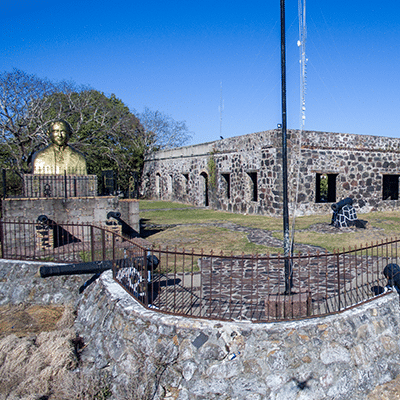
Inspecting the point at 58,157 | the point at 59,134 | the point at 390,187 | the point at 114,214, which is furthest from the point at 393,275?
the point at 390,187

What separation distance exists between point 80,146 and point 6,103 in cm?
482

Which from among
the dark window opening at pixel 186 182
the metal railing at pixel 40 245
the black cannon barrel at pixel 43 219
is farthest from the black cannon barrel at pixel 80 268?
the dark window opening at pixel 186 182

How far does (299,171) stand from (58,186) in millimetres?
8728

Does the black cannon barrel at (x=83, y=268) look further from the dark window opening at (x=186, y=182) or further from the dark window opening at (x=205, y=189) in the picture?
the dark window opening at (x=186, y=182)

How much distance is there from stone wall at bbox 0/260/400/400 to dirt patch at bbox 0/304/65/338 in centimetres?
143

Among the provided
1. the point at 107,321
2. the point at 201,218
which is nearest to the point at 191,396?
the point at 107,321

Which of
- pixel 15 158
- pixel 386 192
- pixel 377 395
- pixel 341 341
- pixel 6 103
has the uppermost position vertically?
pixel 6 103

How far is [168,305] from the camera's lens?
4820mm

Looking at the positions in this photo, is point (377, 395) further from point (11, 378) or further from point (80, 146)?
point (80, 146)

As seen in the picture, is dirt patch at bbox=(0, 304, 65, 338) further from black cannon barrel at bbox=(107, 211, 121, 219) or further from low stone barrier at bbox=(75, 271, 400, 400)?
black cannon barrel at bbox=(107, 211, 121, 219)

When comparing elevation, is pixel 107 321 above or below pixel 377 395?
above

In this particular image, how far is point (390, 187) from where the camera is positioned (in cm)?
1750

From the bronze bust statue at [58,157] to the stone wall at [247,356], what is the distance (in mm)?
6225

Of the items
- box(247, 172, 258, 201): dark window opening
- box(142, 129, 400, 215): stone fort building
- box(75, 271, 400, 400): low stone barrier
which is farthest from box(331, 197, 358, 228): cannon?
box(75, 271, 400, 400): low stone barrier
